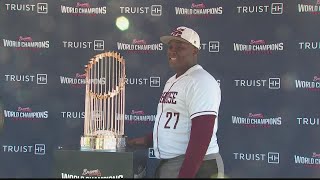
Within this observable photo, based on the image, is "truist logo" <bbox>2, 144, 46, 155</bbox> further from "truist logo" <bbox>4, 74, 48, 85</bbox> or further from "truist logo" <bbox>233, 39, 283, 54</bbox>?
"truist logo" <bbox>233, 39, 283, 54</bbox>

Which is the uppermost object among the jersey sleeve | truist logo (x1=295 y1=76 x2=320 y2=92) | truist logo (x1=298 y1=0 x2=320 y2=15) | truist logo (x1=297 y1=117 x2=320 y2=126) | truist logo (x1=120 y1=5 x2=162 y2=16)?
truist logo (x1=120 y1=5 x2=162 y2=16)

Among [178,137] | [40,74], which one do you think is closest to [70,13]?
[40,74]

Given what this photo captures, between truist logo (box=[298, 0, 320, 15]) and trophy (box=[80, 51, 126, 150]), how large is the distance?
1.65 m

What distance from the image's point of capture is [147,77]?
4445 mm

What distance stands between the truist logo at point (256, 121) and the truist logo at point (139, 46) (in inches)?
36.2

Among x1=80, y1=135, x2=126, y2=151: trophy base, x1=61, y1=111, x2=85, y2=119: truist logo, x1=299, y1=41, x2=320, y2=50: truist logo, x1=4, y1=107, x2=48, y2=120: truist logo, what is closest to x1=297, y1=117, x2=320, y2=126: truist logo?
x1=299, y1=41, x2=320, y2=50: truist logo

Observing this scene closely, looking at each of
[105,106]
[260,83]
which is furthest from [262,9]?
[105,106]

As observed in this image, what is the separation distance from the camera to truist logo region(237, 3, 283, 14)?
14.0 feet

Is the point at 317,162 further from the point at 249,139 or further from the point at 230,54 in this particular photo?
the point at 230,54

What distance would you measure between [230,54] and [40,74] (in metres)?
1.72

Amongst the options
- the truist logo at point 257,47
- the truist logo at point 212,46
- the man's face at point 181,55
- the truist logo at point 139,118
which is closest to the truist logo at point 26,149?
the truist logo at point 139,118

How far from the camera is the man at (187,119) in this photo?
264 cm

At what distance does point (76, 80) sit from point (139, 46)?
25.5 inches

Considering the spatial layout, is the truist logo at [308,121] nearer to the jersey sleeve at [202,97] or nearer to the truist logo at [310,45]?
the truist logo at [310,45]
